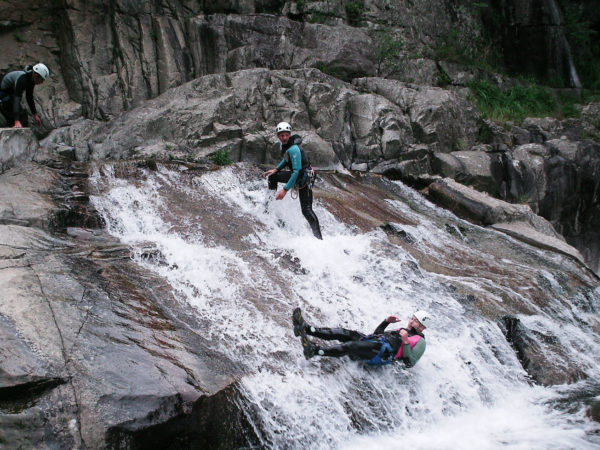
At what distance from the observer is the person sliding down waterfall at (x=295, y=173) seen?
7.98 m

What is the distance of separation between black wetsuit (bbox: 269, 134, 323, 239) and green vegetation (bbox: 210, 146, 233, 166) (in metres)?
3.51

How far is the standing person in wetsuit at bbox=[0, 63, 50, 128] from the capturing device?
798cm

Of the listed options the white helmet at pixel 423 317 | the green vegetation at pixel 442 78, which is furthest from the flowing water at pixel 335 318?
the green vegetation at pixel 442 78

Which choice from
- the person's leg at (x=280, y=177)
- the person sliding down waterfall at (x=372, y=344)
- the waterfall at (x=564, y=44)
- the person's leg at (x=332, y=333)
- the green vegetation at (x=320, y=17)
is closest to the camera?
the person sliding down waterfall at (x=372, y=344)

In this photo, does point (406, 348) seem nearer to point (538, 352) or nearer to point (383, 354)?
point (383, 354)

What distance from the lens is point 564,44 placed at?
22.9m

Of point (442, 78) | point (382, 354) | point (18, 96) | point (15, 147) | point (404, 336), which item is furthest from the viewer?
point (442, 78)

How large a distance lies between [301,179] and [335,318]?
2.69 meters

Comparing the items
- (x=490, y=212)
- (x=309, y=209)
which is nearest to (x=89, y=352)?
(x=309, y=209)

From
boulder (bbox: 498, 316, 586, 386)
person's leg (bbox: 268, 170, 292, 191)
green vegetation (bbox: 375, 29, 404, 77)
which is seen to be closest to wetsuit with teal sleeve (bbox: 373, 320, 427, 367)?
boulder (bbox: 498, 316, 586, 386)

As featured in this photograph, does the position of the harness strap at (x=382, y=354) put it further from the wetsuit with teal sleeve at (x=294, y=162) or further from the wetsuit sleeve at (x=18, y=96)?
the wetsuit sleeve at (x=18, y=96)

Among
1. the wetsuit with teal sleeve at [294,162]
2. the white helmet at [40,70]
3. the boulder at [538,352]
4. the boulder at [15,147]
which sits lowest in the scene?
the boulder at [538,352]

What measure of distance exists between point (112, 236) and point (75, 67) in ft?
30.9

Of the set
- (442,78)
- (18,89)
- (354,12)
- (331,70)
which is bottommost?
(442,78)
